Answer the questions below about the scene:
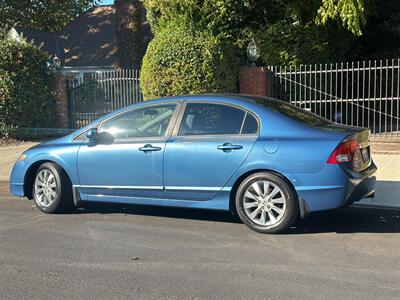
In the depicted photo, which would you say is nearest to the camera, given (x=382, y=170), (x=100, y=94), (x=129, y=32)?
(x=382, y=170)

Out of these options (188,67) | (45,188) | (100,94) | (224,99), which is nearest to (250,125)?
(224,99)

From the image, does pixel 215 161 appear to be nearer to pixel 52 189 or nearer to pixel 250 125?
pixel 250 125

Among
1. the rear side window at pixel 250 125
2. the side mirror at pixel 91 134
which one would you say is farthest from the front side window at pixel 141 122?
the rear side window at pixel 250 125

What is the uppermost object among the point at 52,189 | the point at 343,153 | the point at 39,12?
the point at 39,12

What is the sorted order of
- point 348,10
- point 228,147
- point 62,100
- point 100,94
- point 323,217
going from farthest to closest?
point 62,100 < point 100,94 < point 348,10 < point 323,217 < point 228,147

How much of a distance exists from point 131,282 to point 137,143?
234 cm

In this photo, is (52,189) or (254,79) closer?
(52,189)

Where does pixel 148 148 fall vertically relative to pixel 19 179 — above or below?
above

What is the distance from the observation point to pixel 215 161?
618 cm

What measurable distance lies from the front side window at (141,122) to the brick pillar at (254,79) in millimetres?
7274

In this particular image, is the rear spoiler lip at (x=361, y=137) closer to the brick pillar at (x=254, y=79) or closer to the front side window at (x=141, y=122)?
the front side window at (x=141, y=122)

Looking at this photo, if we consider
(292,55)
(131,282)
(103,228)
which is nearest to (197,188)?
(103,228)

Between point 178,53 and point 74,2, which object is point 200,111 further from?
point 74,2

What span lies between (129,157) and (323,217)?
251 cm
